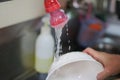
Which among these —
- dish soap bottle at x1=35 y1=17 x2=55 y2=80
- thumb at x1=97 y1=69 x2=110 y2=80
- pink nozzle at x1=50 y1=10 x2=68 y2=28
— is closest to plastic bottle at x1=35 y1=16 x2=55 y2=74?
dish soap bottle at x1=35 y1=17 x2=55 y2=80

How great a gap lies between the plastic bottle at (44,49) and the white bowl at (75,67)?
0.21 meters

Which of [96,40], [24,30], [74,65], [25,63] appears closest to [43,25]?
[24,30]

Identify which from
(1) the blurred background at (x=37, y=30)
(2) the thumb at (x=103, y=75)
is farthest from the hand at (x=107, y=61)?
(1) the blurred background at (x=37, y=30)

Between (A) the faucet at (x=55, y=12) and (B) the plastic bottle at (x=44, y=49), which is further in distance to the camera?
(B) the plastic bottle at (x=44, y=49)

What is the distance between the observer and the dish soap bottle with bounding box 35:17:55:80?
1.00 metres

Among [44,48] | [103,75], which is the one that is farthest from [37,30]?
[103,75]

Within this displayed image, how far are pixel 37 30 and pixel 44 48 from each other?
107mm

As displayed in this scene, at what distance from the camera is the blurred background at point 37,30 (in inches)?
36.9

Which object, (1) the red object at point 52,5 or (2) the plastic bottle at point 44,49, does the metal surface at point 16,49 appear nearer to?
(2) the plastic bottle at point 44,49

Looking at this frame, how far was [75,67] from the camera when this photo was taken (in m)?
0.82

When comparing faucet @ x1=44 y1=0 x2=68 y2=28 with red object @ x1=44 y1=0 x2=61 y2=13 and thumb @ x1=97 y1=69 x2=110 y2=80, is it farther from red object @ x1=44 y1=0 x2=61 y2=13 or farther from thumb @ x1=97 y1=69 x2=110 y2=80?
thumb @ x1=97 y1=69 x2=110 y2=80

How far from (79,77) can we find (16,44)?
1.06ft

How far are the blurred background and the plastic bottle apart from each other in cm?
5

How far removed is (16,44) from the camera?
3.23 ft
